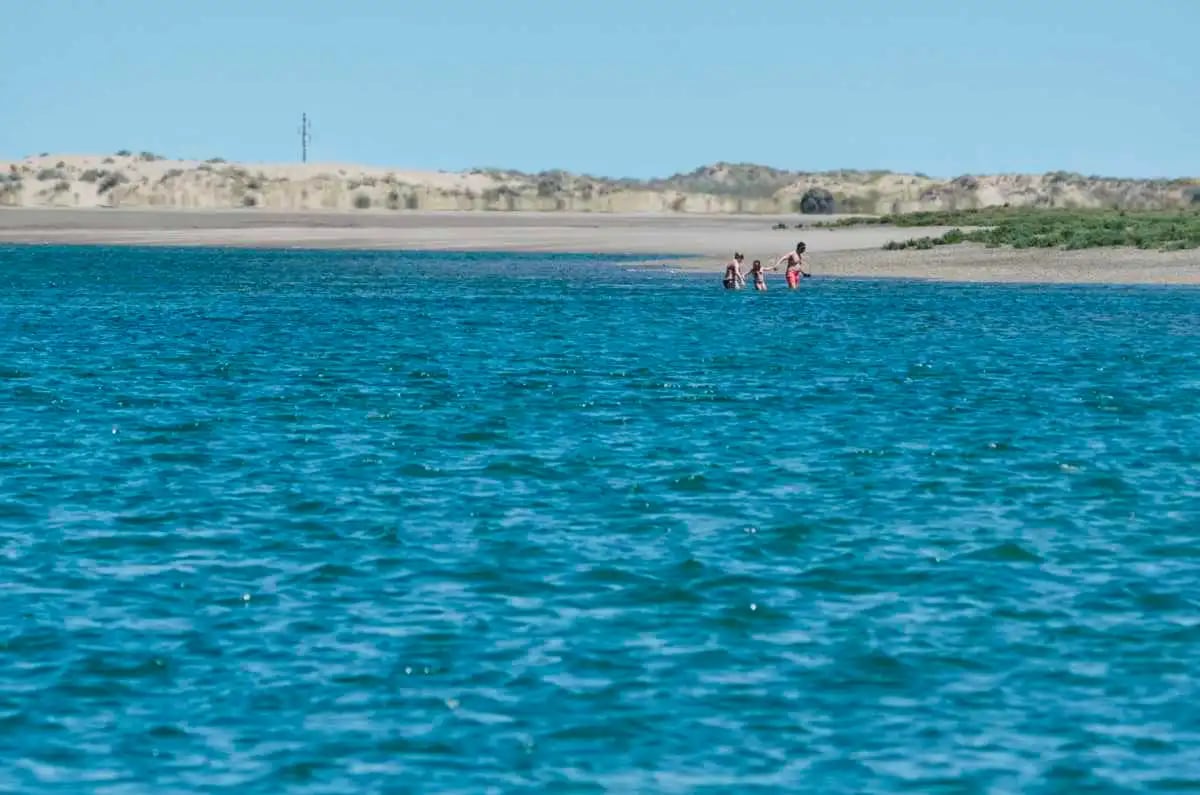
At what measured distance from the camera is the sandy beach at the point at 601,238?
8194cm

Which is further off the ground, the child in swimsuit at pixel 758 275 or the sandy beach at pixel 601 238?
the child in swimsuit at pixel 758 275

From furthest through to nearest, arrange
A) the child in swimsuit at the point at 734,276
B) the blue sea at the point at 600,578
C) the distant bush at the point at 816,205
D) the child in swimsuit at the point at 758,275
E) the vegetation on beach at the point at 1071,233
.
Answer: the distant bush at the point at 816,205, the vegetation on beach at the point at 1071,233, the child in swimsuit at the point at 734,276, the child in swimsuit at the point at 758,275, the blue sea at the point at 600,578

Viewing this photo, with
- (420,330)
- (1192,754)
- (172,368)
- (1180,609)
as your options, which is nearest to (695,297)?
(420,330)

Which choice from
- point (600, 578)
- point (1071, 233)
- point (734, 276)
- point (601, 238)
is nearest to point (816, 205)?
point (601, 238)

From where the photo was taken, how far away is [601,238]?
418 ft

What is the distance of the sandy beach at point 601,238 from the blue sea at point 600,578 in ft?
132

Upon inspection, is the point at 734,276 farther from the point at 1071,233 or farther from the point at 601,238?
the point at 601,238

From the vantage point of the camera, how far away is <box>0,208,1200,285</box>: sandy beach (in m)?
81.9

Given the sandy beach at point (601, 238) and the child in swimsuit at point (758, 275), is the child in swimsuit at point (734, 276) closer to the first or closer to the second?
the child in swimsuit at point (758, 275)

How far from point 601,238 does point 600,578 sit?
10855cm

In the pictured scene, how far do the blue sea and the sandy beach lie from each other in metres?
40.2

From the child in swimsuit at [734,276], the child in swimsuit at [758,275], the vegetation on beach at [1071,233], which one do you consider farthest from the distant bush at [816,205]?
the child in swimsuit at [758,275]

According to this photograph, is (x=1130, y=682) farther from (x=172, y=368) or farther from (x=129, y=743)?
(x=172, y=368)

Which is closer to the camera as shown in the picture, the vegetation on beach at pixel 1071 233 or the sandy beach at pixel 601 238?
the sandy beach at pixel 601 238
